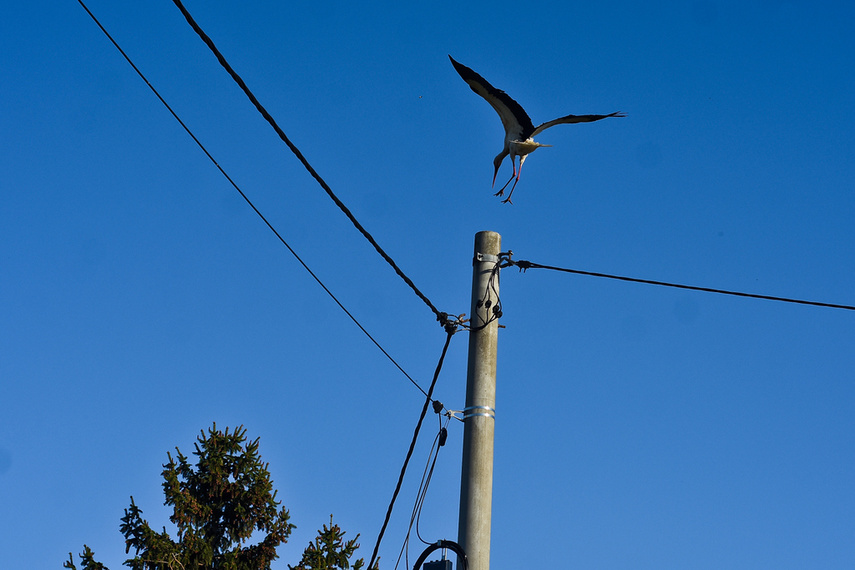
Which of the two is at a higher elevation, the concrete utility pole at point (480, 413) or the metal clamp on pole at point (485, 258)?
the metal clamp on pole at point (485, 258)

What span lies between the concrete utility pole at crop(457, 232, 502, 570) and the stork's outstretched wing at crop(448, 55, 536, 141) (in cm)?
83

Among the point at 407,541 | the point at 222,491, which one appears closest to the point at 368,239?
the point at 407,541

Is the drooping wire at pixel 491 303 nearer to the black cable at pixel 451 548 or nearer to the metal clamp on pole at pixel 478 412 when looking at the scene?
the metal clamp on pole at pixel 478 412

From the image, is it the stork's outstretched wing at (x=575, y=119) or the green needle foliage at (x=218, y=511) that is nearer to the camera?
the stork's outstretched wing at (x=575, y=119)

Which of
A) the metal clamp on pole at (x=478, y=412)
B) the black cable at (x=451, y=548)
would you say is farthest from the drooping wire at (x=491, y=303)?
the black cable at (x=451, y=548)

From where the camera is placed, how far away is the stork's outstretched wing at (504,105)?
7238 millimetres

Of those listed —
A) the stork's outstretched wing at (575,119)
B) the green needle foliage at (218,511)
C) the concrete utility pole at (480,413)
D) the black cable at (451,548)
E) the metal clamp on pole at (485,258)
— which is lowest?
the black cable at (451,548)

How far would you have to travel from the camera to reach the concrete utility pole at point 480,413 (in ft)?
20.7

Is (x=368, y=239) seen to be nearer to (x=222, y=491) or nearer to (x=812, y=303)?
(x=812, y=303)

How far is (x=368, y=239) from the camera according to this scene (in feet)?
24.0

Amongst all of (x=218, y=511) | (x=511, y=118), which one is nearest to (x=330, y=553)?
(x=218, y=511)

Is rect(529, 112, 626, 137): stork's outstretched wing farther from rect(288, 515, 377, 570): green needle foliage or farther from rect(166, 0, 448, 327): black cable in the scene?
rect(288, 515, 377, 570): green needle foliage

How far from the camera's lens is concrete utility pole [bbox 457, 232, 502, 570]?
6.30 metres

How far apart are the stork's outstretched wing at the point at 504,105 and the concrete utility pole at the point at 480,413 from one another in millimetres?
831
